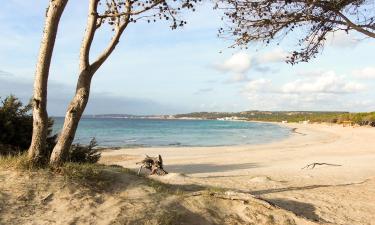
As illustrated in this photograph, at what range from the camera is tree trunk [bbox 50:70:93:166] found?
853cm

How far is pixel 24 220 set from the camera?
7090 millimetres

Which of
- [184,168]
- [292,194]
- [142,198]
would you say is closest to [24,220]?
[142,198]

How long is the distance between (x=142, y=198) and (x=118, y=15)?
11.6 ft

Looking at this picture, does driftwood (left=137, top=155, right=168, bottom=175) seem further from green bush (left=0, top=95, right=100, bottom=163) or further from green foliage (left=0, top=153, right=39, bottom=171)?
green foliage (left=0, top=153, right=39, bottom=171)

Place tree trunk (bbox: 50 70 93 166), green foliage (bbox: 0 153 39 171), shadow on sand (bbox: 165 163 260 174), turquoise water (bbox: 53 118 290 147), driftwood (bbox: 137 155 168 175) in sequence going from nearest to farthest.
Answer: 1. green foliage (bbox: 0 153 39 171)
2. tree trunk (bbox: 50 70 93 166)
3. driftwood (bbox: 137 155 168 175)
4. shadow on sand (bbox: 165 163 260 174)
5. turquoise water (bbox: 53 118 290 147)

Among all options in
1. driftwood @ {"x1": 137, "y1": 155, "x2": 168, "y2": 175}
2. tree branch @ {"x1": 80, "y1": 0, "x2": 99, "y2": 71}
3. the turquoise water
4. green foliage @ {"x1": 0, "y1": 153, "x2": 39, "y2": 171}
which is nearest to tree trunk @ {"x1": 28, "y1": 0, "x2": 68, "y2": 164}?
green foliage @ {"x1": 0, "y1": 153, "x2": 39, "y2": 171}

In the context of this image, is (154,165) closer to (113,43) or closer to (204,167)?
(113,43)

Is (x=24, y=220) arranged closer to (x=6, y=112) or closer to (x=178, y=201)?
(x=178, y=201)

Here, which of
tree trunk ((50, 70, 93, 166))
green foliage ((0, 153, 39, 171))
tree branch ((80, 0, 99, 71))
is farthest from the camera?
tree branch ((80, 0, 99, 71))

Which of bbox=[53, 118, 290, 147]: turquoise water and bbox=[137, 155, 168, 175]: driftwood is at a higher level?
bbox=[137, 155, 168, 175]: driftwood

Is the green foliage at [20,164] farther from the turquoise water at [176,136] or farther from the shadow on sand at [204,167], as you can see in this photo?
the shadow on sand at [204,167]

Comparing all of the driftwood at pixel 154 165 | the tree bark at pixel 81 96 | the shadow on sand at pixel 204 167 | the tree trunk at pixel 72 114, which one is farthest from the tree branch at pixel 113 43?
the shadow on sand at pixel 204 167

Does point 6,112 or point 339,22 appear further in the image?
point 6,112

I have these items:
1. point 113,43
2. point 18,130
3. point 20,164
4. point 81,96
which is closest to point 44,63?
point 81,96
